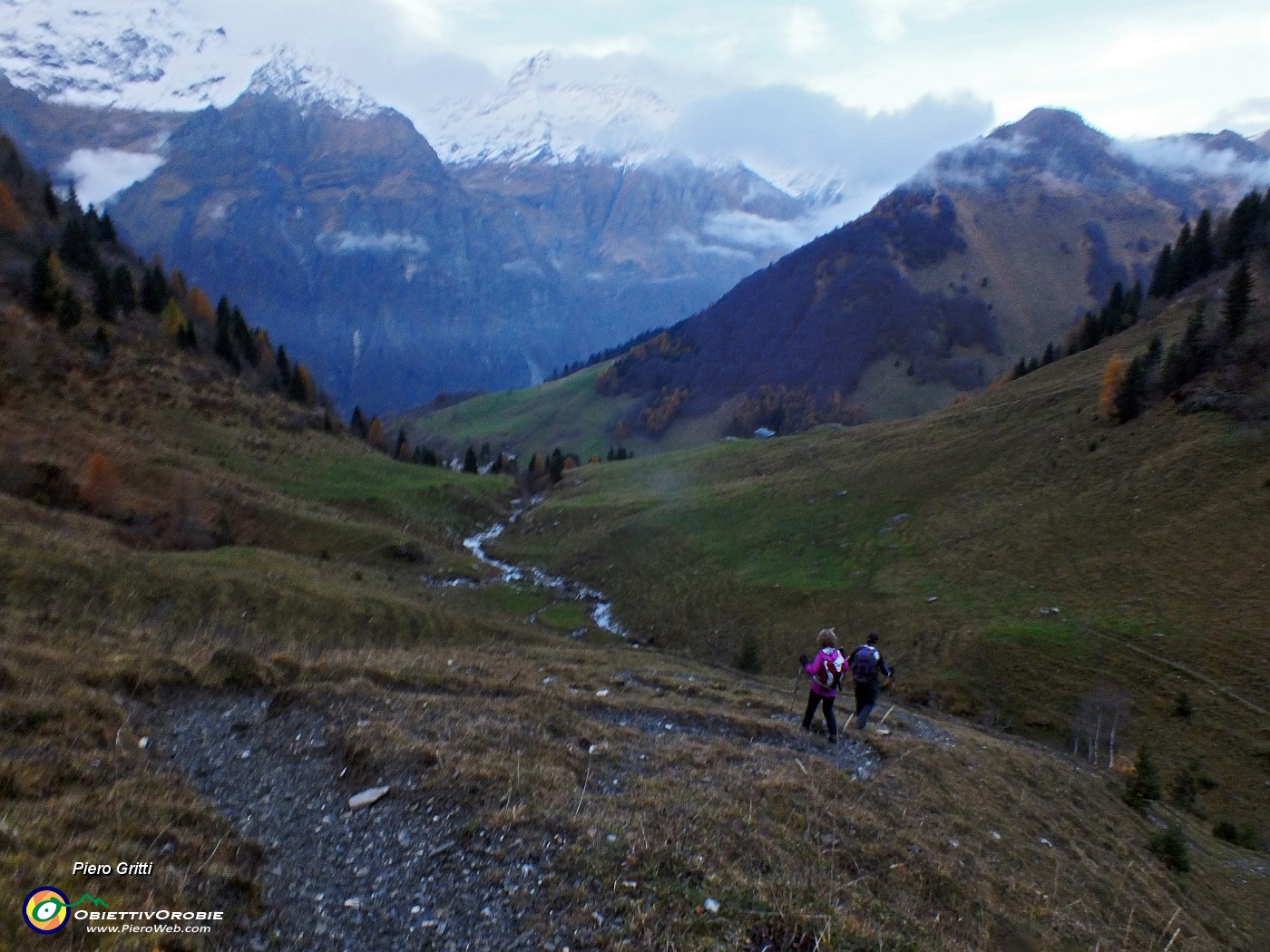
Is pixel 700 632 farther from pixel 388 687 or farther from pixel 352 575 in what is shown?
pixel 388 687

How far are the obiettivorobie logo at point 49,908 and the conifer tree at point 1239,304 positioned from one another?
82729 mm

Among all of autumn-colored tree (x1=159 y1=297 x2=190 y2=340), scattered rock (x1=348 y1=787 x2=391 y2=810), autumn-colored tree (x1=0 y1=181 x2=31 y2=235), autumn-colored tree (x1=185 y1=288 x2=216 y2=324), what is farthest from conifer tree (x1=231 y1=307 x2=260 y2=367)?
scattered rock (x1=348 y1=787 x2=391 y2=810)

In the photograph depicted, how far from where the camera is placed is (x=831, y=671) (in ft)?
59.7

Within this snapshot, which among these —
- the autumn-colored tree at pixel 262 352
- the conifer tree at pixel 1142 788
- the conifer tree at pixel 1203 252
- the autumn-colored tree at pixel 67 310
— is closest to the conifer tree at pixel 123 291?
the autumn-colored tree at pixel 67 310

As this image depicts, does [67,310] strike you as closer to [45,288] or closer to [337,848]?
[45,288]

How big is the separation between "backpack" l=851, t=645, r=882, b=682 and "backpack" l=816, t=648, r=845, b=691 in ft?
4.24

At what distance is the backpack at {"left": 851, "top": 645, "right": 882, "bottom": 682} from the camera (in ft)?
63.6

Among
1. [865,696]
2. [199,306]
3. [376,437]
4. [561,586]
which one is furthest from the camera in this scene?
[376,437]

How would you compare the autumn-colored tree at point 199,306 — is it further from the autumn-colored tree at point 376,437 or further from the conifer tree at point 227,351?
the autumn-colored tree at point 376,437

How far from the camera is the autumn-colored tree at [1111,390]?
208 ft

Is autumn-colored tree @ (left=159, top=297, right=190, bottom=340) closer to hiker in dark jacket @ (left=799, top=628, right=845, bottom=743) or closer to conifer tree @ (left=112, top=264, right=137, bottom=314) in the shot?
conifer tree @ (left=112, top=264, right=137, bottom=314)

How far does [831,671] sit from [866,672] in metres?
1.99

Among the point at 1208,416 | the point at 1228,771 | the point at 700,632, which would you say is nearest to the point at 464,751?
the point at 1228,771

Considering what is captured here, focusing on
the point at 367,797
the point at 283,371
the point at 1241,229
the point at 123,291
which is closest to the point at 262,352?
the point at 283,371
